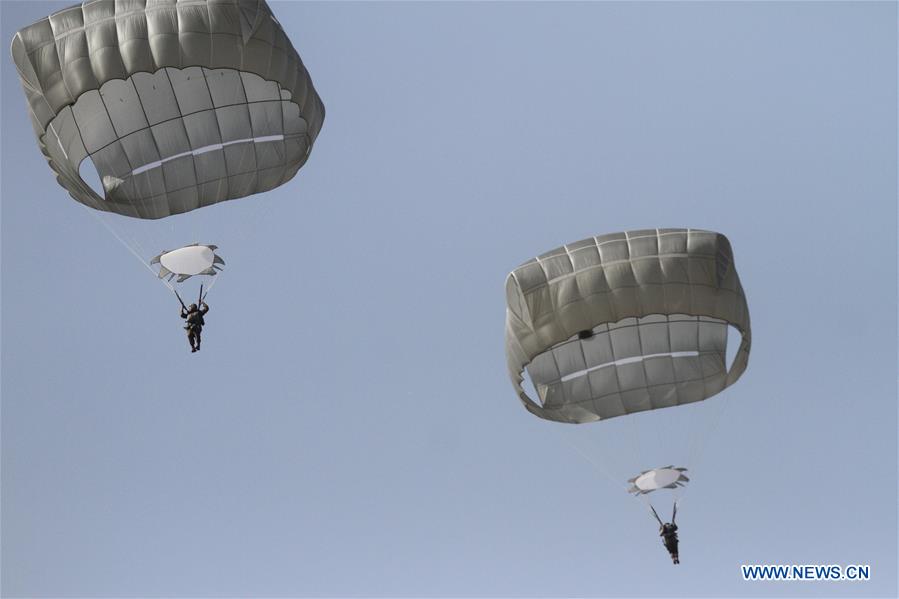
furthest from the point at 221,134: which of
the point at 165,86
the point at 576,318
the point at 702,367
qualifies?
the point at 702,367

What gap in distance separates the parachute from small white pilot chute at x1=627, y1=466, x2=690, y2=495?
2 cm

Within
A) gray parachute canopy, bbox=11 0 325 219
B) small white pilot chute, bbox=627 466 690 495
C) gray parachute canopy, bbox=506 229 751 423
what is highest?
gray parachute canopy, bbox=11 0 325 219

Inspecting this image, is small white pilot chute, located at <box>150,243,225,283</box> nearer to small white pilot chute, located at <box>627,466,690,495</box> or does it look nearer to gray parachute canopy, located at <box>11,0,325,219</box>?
gray parachute canopy, located at <box>11,0,325,219</box>

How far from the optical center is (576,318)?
119 feet

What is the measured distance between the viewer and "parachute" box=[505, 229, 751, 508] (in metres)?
36.2

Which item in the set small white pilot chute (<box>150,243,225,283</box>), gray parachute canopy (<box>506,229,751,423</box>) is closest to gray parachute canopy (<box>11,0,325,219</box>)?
small white pilot chute (<box>150,243,225,283</box>)

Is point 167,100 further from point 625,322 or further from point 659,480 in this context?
point 659,480

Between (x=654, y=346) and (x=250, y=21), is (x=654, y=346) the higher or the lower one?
the lower one

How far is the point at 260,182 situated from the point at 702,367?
9412 mm

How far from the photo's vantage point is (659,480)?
3697 centimetres

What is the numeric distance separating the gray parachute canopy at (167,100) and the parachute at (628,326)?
219 inches

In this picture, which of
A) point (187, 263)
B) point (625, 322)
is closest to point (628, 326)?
point (625, 322)

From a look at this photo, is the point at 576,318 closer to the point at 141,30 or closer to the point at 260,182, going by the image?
the point at 260,182

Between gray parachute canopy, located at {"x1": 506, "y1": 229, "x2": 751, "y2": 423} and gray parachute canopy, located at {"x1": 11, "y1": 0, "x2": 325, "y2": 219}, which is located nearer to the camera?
gray parachute canopy, located at {"x1": 11, "y1": 0, "x2": 325, "y2": 219}
